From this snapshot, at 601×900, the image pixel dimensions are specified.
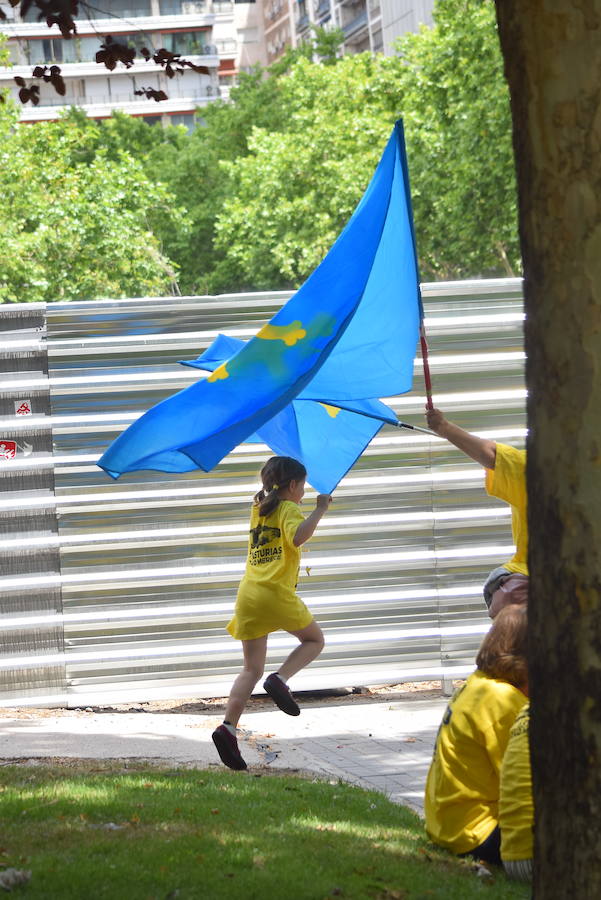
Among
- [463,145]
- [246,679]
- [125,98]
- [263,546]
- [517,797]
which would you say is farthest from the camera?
[125,98]

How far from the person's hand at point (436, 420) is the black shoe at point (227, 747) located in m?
1.93

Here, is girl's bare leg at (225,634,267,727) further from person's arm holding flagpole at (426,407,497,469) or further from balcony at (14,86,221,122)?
balcony at (14,86,221,122)

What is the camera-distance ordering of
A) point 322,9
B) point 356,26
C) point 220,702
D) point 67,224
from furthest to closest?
point 322,9, point 356,26, point 67,224, point 220,702

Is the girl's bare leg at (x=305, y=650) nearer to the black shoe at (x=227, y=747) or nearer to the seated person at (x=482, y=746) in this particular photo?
the black shoe at (x=227, y=747)

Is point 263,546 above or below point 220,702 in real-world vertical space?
above

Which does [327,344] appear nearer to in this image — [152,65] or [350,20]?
[350,20]

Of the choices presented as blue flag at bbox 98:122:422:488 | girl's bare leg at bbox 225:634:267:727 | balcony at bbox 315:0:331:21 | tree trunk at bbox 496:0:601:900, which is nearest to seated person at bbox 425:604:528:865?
tree trunk at bbox 496:0:601:900

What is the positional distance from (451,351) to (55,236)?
83.6 feet

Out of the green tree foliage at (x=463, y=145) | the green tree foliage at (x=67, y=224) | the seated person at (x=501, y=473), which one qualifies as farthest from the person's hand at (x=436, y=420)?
the green tree foliage at (x=67, y=224)

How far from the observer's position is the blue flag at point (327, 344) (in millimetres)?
5785

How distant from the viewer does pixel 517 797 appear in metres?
4.11

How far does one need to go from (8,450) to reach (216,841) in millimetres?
4457

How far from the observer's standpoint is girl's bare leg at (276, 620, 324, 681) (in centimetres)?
675

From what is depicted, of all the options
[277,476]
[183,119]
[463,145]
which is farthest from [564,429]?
[183,119]
